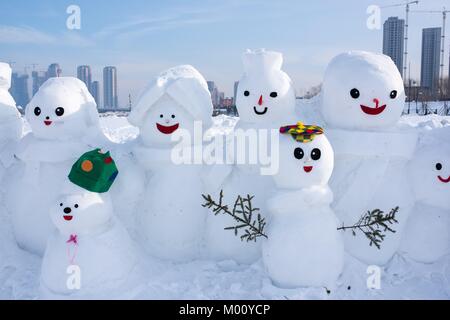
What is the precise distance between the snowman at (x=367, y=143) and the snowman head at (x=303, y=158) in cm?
49

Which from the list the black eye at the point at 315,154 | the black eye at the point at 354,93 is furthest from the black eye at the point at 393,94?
the black eye at the point at 315,154

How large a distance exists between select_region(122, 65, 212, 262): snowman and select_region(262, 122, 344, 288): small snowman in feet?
2.88

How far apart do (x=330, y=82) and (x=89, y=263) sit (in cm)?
268

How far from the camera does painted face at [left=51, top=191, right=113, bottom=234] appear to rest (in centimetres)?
358

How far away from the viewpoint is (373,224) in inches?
146

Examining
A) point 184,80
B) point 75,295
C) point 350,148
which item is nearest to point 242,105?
point 184,80

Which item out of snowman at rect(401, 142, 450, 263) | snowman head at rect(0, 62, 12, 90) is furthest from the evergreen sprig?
snowman head at rect(0, 62, 12, 90)

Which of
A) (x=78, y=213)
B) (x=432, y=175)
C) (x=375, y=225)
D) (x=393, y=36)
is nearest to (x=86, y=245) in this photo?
(x=78, y=213)

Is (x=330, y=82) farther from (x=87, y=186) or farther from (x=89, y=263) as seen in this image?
(x=89, y=263)

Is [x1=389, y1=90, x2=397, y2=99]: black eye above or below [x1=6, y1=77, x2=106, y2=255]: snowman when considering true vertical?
above

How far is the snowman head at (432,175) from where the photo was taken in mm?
3807

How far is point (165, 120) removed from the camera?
13.0ft

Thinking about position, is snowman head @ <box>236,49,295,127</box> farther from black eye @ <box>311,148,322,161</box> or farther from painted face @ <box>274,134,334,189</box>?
black eye @ <box>311,148,322,161</box>

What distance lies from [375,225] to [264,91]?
1591 mm
